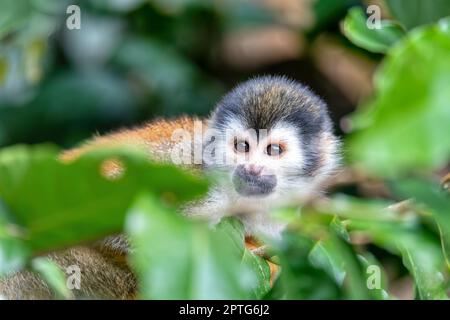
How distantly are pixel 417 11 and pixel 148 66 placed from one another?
183 cm

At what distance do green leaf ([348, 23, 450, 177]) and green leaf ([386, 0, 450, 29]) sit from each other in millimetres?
1527

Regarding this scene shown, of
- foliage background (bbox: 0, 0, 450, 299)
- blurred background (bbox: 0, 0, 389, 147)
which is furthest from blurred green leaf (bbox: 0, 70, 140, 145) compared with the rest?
foliage background (bbox: 0, 0, 450, 299)

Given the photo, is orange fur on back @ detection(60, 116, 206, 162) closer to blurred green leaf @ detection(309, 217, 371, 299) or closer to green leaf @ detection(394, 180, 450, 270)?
blurred green leaf @ detection(309, 217, 371, 299)

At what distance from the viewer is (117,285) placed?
1.86 m

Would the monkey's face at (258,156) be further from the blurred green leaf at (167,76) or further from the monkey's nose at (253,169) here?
the blurred green leaf at (167,76)

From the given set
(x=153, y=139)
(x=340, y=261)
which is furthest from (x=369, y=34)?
(x=153, y=139)

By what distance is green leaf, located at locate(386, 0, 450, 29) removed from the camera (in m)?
2.28

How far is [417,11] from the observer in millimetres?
2336

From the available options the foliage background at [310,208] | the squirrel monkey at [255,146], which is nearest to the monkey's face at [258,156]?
the squirrel monkey at [255,146]
